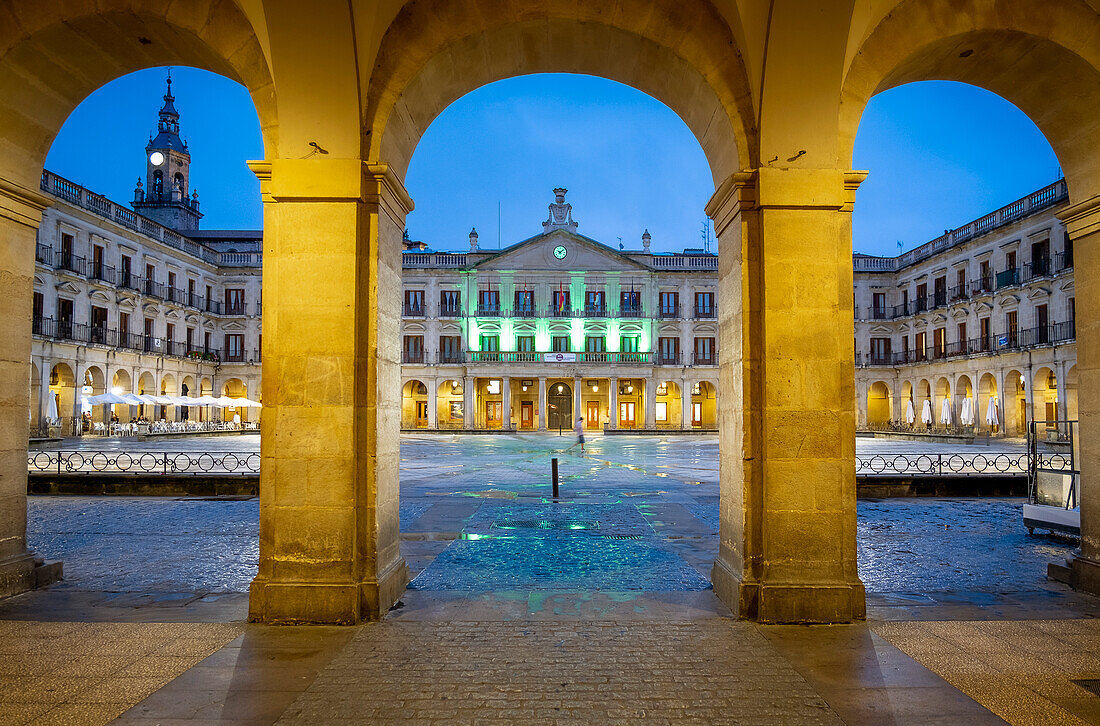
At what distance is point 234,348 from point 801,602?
163ft

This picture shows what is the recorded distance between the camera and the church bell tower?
52.4 meters

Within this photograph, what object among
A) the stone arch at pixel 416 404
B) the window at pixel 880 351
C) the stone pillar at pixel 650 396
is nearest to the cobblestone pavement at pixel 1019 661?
the stone pillar at pixel 650 396

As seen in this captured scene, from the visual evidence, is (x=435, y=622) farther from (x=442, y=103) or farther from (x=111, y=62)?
(x=111, y=62)

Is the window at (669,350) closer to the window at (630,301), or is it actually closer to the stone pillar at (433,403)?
the window at (630,301)

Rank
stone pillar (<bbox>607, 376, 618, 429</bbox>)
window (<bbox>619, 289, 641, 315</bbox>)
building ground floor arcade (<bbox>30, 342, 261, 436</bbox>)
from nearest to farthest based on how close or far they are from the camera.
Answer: building ground floor arcade (<bbox>30, 342, 261, 436</bbox>) → stone pillar (<bbox>607, 376, 618, 429</bbox>) → window (<bbox>619, 289, 641, 315</bbox>)

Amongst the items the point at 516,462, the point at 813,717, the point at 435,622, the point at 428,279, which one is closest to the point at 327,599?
the point at 435,622

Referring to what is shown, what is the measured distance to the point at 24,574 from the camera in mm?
5762

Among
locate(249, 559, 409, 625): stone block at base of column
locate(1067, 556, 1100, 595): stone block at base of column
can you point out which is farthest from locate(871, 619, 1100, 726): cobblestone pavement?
locate(249, 559, 409, 625): stone block at base of column

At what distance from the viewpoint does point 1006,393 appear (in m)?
34.7

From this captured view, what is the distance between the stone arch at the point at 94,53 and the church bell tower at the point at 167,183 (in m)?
53.7

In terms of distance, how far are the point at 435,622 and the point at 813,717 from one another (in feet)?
8.77

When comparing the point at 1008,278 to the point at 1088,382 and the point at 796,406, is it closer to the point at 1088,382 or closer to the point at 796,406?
the point at 1088,382

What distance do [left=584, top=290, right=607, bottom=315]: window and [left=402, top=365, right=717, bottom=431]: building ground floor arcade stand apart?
472cm

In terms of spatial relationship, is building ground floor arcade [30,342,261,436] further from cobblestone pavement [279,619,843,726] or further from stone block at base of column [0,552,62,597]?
cobblestone pavement [279,619,843,726]
